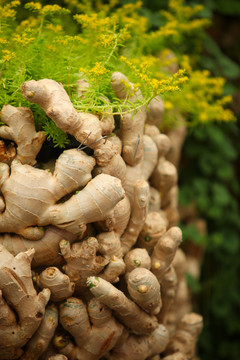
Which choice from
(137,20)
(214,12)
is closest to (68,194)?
(137,20)

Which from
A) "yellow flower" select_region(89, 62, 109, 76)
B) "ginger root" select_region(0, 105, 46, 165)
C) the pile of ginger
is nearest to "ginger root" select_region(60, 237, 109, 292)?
the pile of ginger

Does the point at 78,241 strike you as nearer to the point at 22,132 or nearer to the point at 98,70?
the point at 22,132

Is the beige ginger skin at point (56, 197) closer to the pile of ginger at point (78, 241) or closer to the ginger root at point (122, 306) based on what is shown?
the pile of ginger at point (78, 241)

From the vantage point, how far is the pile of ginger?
90 centimetres

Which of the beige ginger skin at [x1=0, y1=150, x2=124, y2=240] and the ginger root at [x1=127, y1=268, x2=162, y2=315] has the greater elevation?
the beige ginger skin at [x1=0, y1=150, x2=124, y2=240]

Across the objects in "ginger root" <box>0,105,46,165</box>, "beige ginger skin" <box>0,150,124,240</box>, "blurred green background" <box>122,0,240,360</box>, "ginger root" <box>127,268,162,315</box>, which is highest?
"ginger root" <box>0,105,46,165</box>

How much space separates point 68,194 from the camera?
3.11 feet

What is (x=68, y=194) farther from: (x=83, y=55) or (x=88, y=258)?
(x=83, y=55)

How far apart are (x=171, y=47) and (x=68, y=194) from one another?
3.28 ft

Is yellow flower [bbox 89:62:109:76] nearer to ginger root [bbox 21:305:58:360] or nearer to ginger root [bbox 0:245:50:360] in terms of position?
ginger root [bbox 0:245:50:360]

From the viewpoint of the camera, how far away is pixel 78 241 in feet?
3.20

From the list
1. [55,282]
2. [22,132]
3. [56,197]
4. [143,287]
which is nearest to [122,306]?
[143,287]

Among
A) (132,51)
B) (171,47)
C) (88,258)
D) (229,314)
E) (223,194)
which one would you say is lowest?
(229,314)

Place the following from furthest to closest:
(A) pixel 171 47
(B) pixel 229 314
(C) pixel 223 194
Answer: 1. (B) pixel 229 314
2. (C) pixel 223 194
3. (A) pixel 171 47
